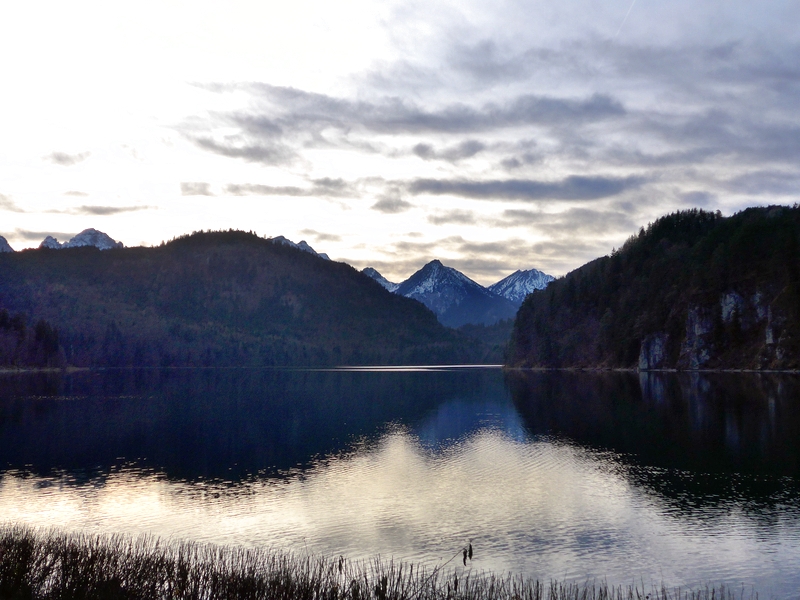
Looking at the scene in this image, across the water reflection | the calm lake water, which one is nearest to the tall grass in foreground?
the calm lake water

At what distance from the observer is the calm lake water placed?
33938mm

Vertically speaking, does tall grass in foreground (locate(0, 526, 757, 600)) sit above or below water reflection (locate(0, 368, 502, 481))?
above

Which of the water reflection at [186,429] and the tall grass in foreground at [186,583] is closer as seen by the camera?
the tall grass in foreground at [186,583]

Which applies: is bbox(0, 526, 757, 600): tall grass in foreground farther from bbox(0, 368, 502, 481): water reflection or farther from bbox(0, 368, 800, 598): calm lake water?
bbox(0, 368, 502, 481): water reflection

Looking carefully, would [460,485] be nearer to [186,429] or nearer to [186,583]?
[186,583]

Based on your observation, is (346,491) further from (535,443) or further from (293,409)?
(293,409)

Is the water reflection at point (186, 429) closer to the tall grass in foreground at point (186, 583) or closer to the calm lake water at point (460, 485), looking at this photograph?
the calm lake water at point (460, 485)

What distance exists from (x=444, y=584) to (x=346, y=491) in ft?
72.1

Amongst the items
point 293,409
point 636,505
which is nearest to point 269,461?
point 636,505

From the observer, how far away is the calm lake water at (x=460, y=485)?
1336 inches

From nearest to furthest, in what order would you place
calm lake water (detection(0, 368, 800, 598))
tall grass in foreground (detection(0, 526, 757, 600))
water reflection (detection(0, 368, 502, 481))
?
tall grass in foreground (detection(0, 526, 757, 600)) → calm lake water (detection(0, 368, 800, 598)) → water reflection (detection(0, 368, 502, 481))

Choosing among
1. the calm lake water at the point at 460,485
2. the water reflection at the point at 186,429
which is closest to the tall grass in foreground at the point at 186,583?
the calm lake water at the point at 460,485

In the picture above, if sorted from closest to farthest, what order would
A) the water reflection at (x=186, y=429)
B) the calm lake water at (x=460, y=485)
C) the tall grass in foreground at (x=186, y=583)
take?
the tall grass in foreground at (x=186, y=583), the calm lake water at (x=460, y=485), the water reflection at (x=186, y=429)

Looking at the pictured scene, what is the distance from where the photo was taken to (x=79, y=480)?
5250 cm
